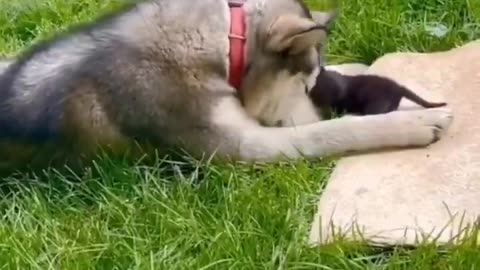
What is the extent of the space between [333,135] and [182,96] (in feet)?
1.60

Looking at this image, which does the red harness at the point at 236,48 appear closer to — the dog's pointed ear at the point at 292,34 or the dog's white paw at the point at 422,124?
the dog's pointed ear at the point at 292,34

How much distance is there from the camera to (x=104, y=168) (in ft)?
11.3

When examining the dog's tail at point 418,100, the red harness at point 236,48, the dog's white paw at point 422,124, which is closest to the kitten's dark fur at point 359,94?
the dog's tail at point 418,100

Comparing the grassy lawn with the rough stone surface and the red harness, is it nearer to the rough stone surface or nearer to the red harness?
the rough stone surface

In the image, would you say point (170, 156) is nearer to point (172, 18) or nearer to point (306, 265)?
point (172, 18)

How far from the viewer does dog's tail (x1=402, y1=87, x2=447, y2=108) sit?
12.0ft

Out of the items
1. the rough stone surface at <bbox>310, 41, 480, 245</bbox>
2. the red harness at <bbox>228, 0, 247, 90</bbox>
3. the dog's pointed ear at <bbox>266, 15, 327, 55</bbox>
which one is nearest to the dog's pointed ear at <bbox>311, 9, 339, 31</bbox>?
the dog's pointed ear at <bbox>266, 15, 327, 55</bbox>

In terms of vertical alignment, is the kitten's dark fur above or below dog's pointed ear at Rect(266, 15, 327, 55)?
below

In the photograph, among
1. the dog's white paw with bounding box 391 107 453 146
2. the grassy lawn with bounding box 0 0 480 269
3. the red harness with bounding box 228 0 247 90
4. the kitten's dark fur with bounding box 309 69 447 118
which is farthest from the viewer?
the kitten's dark fur with bounding box 309 69 447 118

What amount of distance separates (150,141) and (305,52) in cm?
58

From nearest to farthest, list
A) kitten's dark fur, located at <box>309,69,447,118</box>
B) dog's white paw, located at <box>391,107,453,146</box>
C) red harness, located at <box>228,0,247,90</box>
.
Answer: dog's white paw, located at <box>391,107,453,146</box> → red harness, located at <box>228,0,247,90</box> → kitten's dark fur, located at <box>309,69,447,118</box>

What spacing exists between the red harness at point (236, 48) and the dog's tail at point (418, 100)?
0.55 meters

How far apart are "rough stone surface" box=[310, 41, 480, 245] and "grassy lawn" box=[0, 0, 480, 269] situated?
0.06 metres

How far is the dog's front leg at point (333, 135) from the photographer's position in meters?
3.48
